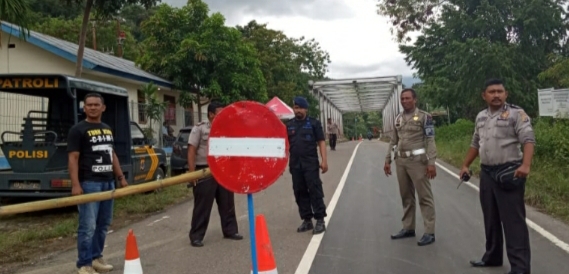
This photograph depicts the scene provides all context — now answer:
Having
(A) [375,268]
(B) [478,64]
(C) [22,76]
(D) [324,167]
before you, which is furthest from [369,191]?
(B) [478,64]

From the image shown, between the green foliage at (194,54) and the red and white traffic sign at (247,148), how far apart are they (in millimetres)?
19031

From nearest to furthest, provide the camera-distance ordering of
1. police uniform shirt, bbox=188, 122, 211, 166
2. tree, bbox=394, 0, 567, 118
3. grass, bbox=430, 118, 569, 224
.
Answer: police uniform shirt, bbox=188, 122, 211, 166 → grass, bbox=430, 118, 569, 224 → tree, bbox=394, 0, 567, 118

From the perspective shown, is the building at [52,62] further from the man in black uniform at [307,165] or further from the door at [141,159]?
the man in black uniform at [307,165]

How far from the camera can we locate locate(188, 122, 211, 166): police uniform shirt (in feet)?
24.0

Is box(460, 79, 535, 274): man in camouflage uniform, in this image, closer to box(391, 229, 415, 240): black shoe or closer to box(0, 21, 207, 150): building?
box(391, 229, 415, 240): black shoe

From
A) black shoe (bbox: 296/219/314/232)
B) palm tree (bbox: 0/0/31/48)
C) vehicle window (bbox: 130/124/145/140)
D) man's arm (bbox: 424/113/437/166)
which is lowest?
black shoe (bbox: 296/219/314/232)

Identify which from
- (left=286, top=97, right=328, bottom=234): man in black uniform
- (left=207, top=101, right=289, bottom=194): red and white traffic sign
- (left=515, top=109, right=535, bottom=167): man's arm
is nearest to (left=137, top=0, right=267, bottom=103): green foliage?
(left=286, top=97, right=328, bottom=234): man in black uniform

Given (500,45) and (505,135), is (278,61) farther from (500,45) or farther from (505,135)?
(505,135)

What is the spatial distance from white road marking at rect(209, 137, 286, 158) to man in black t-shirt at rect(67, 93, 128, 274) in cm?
218

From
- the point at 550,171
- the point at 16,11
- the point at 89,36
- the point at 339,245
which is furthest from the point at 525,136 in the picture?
the point at 89,36

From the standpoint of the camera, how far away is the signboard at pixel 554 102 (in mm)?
15234

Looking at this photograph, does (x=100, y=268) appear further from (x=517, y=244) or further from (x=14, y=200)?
(x=14, y=200)

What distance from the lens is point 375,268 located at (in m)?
5.87

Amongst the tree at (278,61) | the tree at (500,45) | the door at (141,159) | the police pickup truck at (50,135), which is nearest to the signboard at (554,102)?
A: the tree at (500,45)
